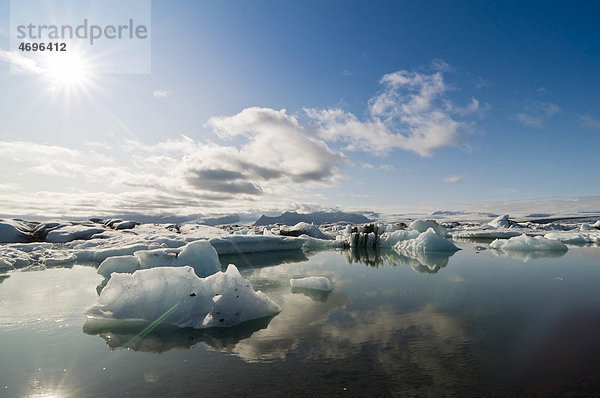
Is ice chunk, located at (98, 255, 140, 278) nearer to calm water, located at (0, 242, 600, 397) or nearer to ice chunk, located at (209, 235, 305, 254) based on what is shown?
calm water, located at (0, 242, 600, 397)

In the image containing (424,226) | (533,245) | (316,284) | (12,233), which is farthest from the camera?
(424,226)

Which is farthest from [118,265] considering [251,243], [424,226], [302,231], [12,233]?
[424,226]

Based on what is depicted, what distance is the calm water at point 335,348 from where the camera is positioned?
2912 mm

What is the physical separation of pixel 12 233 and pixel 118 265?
18.9 metres

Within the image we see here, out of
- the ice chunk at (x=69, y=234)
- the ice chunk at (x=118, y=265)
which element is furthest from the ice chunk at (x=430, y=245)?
the ice chunk at (x=69, y=234)

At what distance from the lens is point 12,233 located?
816 inches

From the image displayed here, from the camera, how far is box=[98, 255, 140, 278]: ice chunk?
8.50 m

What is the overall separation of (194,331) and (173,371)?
1.25 m

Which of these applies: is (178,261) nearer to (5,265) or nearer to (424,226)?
(5,265)

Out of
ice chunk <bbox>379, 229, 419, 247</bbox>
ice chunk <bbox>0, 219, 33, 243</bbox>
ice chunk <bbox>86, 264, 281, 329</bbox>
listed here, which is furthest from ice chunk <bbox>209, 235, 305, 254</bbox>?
ice chunk <bbox>0, 219, 33, 243</bbox>

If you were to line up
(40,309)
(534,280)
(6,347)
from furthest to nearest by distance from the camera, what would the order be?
(534,280)
(40,309)
(6,347)

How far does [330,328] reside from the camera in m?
4.48

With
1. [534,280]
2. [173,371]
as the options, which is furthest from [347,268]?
[173,371]

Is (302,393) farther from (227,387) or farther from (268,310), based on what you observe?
(268,310)
